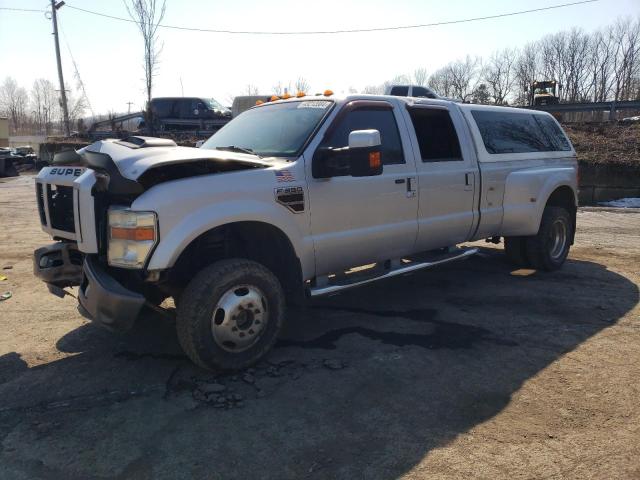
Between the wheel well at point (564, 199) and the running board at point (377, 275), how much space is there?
1816mm

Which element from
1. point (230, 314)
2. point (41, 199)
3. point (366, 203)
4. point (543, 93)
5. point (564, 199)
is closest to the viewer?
point (230, 314)

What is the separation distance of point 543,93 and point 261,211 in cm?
3103

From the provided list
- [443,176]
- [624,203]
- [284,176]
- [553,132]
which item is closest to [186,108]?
[624,203]

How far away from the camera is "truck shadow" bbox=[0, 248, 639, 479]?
281cm

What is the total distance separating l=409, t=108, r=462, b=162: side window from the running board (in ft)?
3.34

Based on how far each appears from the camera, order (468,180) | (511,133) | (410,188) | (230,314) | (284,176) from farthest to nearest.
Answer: (511,133) < (468,180) < (410,188) < (284,176) < (230,314)

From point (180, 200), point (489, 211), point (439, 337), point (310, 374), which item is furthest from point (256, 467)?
point (489, 211)

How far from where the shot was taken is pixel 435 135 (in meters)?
5.27

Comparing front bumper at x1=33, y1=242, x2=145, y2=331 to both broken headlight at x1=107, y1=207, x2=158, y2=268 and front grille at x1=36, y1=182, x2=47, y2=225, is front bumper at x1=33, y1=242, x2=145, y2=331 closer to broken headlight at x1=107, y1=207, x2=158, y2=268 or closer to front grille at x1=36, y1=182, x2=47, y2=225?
broken headlight at x1=107, y1=207, x2=158, y2=268

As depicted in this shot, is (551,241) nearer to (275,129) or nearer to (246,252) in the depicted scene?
(275,129)

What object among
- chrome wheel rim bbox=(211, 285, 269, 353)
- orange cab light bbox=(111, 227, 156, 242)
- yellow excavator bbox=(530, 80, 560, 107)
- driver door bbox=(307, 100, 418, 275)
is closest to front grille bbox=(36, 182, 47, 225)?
orange cab light bbox=(111, 227, 156, 242)

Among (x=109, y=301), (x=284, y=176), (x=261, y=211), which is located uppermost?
(x=284, y=176)

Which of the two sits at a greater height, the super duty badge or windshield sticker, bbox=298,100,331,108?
windshield sticker, bbox=298,100,331,108

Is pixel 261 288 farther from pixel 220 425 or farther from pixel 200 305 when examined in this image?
pixel 220 425
